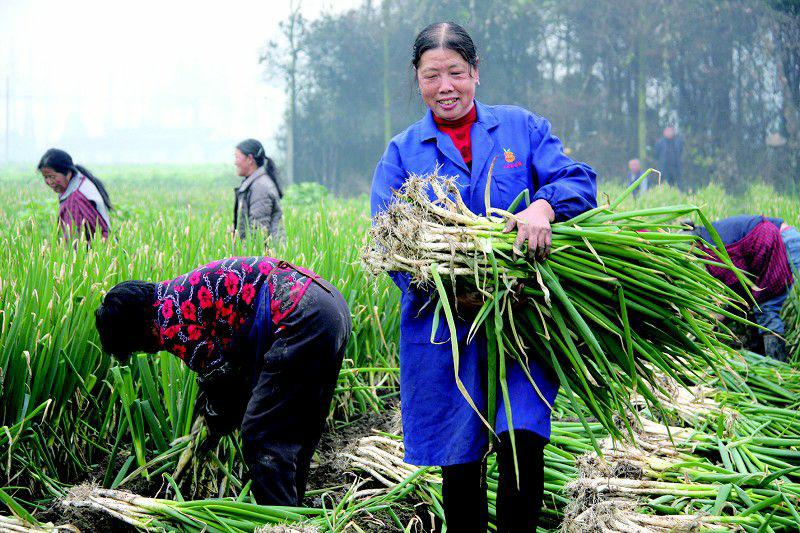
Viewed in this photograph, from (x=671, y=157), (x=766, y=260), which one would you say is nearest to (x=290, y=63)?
(x=671, y=157)

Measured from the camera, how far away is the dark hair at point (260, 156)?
5.46 m

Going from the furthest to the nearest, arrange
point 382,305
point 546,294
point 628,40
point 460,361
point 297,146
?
1. point 297,146
2. point 628,40
3. point 382,305
4. point 460,361
5. point 546,294

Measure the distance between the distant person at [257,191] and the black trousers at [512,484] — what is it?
3.44m

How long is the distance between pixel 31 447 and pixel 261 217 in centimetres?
290

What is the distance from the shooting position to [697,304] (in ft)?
6.38

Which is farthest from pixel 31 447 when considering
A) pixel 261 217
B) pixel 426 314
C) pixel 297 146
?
pixel 297 146

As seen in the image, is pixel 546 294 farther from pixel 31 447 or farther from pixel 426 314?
pixel 31 447

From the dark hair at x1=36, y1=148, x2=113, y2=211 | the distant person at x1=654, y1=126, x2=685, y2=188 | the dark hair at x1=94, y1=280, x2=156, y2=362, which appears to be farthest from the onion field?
the distant person at x1=654, y1=126, x2=685, y2=188

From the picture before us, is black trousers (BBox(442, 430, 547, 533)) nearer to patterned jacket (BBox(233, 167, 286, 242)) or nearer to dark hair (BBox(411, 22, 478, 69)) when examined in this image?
dark hair (BBox(411, 22, 478, 69))

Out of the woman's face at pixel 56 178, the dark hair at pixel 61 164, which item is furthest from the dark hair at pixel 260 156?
the woman's face at pixel 56 178

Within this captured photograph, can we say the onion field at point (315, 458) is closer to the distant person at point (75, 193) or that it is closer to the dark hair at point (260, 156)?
the distant person at point (75, 193)

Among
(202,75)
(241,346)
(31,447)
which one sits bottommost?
(31,447)

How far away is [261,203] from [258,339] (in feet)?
10.2

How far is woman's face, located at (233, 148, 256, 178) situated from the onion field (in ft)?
6.68
